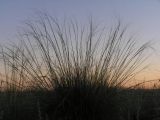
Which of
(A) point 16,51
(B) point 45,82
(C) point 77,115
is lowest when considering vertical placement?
(C) point 77,115

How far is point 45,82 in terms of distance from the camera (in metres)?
5.89

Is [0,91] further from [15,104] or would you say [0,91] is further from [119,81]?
[119,81]

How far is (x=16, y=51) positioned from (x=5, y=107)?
792 millimetres

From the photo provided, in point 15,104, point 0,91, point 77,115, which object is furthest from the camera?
point 0,91

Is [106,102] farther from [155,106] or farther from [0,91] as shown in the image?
[0,91]

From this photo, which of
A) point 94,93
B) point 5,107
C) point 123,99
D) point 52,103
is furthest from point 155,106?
point 5,107

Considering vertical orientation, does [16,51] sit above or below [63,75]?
above

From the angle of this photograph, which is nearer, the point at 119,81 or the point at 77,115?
the point at 77,115

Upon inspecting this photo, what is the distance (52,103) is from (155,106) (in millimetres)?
1483

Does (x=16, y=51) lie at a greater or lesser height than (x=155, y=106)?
greater

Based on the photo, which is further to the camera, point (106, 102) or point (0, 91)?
point (0, 91)

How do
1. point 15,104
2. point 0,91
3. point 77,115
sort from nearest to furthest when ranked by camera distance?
1. point 77,115
2. point 15,104
3. point 0,91

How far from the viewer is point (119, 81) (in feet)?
19.9

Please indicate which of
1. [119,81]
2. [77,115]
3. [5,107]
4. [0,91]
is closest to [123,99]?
[119,81]
